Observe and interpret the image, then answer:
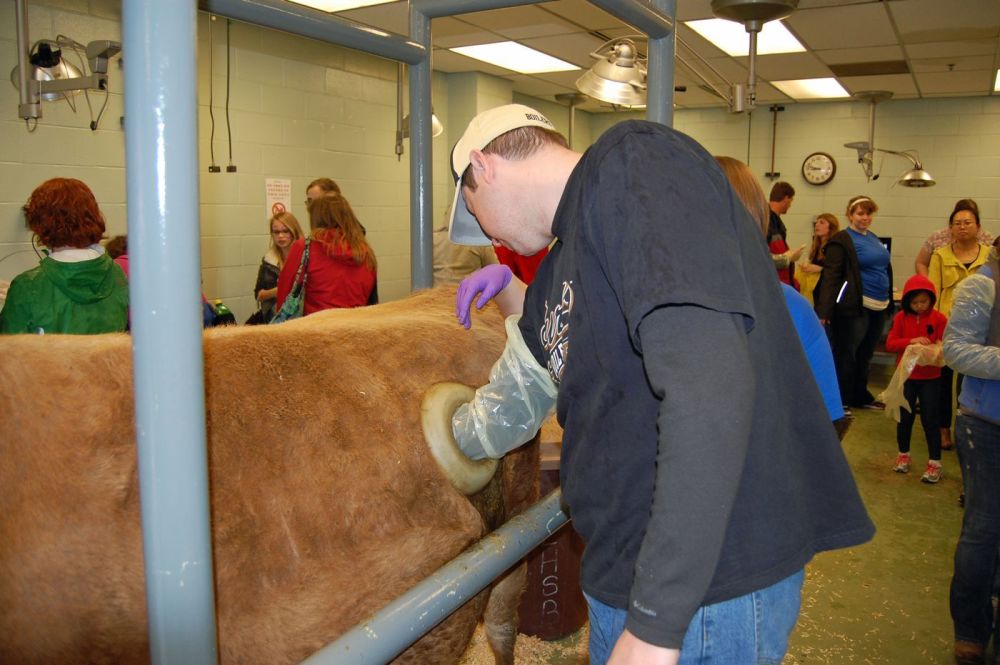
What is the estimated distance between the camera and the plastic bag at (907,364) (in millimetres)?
4594

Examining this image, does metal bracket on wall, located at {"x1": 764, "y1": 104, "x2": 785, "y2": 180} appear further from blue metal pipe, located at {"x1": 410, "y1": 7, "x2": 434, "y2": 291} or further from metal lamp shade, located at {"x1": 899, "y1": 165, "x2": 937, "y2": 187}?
blue metal pipe, located at {"x1": 410, "y1": 7, "x2": 434, "y2": 291}

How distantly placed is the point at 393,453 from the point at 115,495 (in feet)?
1.49

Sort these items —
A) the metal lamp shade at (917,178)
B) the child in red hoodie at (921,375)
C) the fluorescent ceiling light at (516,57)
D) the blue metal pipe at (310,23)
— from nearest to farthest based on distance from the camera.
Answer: the blue metal pipe at (310,23)
the child in red hoodie at (921,375)
the fluorescent ceiling light at (516,57)
the metal lamp shade at (917,178)

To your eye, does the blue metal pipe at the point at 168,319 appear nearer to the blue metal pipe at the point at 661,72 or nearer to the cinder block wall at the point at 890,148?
the blue metal pipe at the point at 661,72

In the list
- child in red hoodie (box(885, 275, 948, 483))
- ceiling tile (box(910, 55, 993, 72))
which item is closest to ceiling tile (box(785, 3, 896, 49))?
ceiling tile (box(910, 55, 993, 72))

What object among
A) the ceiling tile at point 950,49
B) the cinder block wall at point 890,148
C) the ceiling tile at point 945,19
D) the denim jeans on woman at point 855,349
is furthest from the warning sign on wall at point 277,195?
the cinder block wall at point 890,148

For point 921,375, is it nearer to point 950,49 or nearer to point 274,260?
point 950,49

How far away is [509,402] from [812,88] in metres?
9.70

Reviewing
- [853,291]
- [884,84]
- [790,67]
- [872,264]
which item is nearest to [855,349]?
[853,291]

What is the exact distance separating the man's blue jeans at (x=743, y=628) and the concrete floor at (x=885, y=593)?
1985mm

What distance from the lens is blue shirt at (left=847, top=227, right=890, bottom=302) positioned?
7086mm

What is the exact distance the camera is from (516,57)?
8.25m

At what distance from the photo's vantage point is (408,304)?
183 centimetres

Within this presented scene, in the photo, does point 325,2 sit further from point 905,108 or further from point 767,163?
point 905,108
